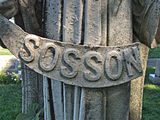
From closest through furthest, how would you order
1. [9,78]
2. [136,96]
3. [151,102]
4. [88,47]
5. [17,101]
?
1. [88,47]
2. [136,96]
3. [151,102]
4. [17,101]
5. [9,78]

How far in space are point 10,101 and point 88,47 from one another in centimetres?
376

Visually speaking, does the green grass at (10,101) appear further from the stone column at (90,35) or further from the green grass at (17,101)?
the stone column at (90,35)

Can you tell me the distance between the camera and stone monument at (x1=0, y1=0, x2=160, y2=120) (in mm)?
1492

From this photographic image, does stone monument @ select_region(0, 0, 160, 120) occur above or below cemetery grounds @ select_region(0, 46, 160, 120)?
above

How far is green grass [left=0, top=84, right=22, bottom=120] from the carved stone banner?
2.86 metres

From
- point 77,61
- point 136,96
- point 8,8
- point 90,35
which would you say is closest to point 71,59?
point 77,61

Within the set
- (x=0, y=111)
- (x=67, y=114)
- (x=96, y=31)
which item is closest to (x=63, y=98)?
(x=67, y=114)

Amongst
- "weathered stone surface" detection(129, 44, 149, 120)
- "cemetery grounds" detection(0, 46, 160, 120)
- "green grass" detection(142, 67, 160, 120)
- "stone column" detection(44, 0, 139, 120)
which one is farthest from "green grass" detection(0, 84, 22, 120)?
"stone column" detection(44, 0, 139, 120)

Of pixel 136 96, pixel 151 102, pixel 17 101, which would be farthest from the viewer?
pixel 17 101

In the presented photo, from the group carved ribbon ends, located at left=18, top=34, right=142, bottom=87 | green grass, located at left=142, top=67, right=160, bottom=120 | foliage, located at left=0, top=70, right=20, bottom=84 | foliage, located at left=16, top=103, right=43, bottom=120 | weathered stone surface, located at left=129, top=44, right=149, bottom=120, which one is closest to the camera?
carved ribbon ends, located at left=18, top=34, right=142, bottom=87

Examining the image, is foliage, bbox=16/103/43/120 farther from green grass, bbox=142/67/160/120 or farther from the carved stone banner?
green grass, bbox=142/67/160/120

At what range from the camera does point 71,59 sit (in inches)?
58.9

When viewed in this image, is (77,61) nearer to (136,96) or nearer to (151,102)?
(136,96)

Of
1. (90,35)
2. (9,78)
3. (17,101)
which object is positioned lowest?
(17,101)
